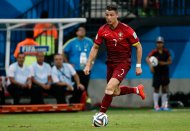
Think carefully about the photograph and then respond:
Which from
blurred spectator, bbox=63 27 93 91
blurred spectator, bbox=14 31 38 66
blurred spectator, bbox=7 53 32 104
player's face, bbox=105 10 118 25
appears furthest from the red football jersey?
blurred spectator, bbox=14 31 38 66

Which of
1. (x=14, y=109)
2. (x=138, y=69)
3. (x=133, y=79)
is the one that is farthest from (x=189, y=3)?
(x=138, y=69)

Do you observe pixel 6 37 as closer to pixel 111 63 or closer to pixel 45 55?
pixel 45 55

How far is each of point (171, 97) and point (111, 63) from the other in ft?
31.1

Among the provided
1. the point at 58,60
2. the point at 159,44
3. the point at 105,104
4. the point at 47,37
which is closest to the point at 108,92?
the point at 105,104

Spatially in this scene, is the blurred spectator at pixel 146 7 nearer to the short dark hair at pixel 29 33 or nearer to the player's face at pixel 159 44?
the player's face at pixel 159 44

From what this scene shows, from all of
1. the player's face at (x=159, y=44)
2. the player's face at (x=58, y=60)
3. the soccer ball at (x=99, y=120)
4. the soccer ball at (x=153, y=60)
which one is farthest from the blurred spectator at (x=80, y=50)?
the soccer ball at (x=99, y=120)

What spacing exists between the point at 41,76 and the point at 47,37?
2129mm

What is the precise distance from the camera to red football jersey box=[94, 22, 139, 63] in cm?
1485

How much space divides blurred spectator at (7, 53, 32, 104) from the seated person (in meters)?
0.81

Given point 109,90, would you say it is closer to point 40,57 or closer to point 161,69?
point 40,57

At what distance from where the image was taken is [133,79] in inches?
973

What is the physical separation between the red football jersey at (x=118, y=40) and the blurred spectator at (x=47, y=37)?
320 inches

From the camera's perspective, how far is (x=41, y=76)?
21.5 metres

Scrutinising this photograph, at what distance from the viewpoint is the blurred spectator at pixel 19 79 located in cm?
2093
